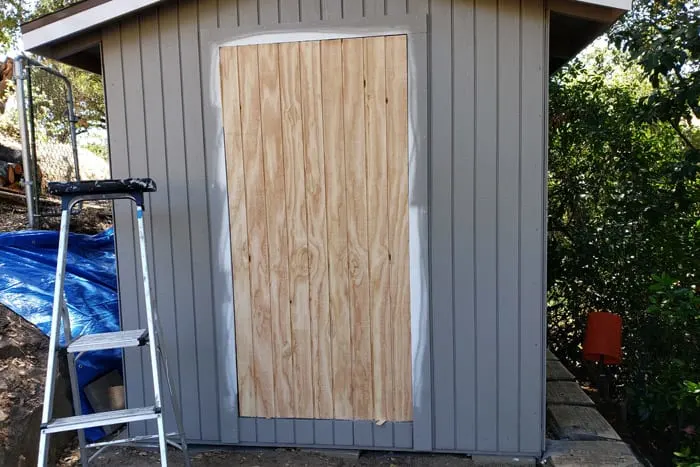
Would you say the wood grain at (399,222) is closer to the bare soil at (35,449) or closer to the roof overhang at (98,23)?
the bare soil at (35,449)

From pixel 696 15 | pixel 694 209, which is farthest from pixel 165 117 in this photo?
pixel 694 209

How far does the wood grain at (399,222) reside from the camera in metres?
2.83

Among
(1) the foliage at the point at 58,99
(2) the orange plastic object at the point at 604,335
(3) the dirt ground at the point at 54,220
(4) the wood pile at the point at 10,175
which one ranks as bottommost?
→ (2) the orange plastic object at the point at 604,335

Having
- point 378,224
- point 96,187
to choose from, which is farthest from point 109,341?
point 378,224

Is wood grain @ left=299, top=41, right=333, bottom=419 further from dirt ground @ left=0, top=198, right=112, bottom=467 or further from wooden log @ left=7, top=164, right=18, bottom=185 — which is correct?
wooden log @ left=7, top=164, right=18, bottom=185

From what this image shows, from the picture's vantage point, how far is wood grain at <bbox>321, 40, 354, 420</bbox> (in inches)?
113

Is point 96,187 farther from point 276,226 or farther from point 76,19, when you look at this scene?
point 76,19

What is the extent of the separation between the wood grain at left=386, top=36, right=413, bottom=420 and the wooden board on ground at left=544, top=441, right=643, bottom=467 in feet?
2.69

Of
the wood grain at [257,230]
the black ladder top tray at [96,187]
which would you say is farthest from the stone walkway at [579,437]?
the black ladder top tray at [96,187]

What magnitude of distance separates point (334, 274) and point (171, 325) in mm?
1060

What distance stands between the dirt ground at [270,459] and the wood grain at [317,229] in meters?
0.26

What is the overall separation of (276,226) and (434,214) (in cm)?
91

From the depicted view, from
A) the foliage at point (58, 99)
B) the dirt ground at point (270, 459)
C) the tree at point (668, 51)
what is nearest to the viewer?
the dirt ground at point (270, 459)

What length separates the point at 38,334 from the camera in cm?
347
